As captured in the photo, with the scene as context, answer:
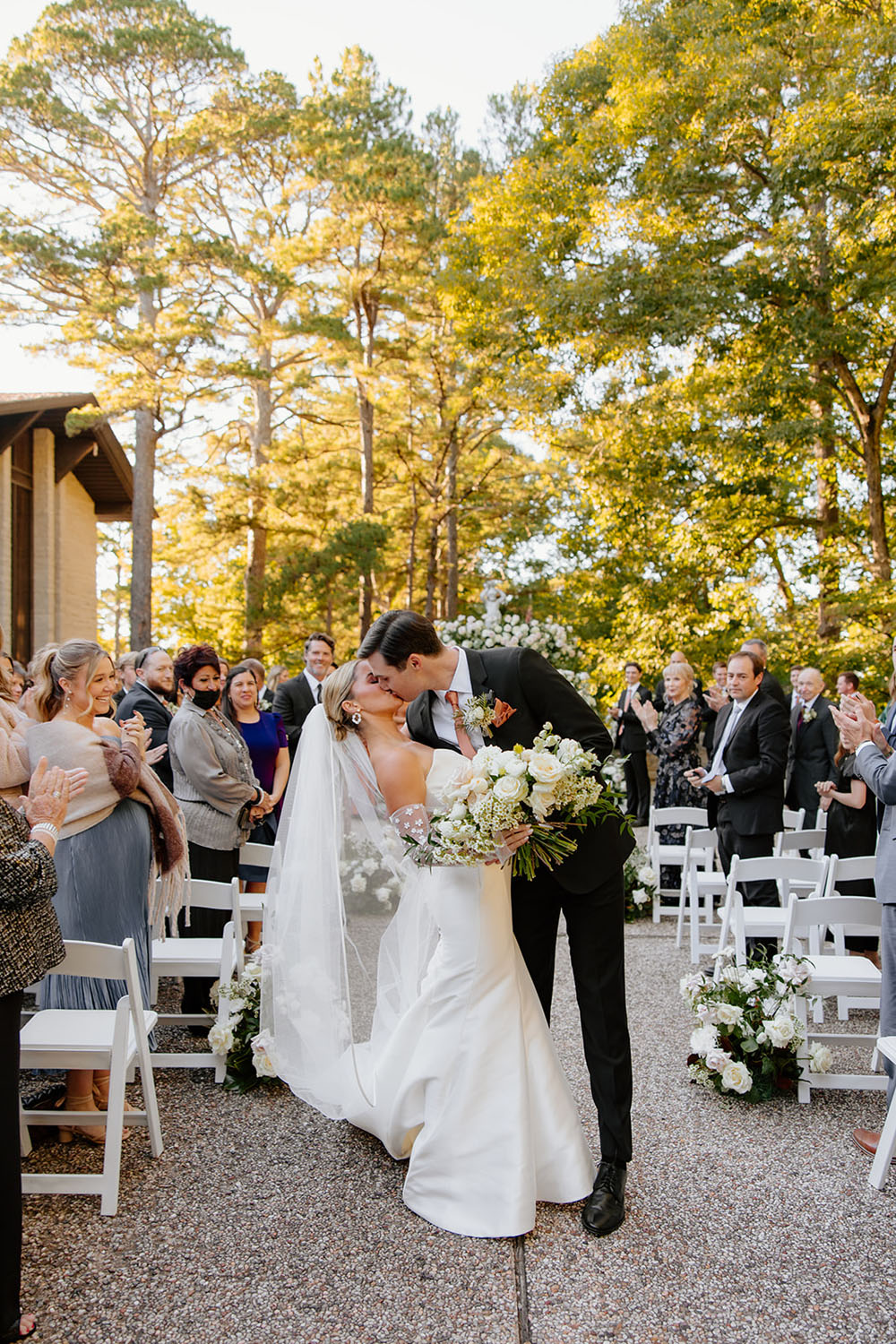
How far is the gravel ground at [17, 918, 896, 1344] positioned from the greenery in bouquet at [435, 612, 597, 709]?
576 cm

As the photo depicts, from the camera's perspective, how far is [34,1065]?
356 centimetres

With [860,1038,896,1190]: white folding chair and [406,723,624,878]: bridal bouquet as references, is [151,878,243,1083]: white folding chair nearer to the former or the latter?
[406,723,624,878]: bridal bouquet

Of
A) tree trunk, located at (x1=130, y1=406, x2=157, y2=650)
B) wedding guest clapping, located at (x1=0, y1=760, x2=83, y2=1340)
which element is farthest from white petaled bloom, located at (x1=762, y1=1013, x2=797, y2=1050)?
tree trunk, located at (x1=130, y1=406, x2=157, y2=650)

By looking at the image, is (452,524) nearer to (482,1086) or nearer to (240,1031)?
(240,1031)

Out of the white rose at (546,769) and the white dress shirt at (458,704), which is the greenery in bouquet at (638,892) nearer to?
the white dress shirt at (458,704)

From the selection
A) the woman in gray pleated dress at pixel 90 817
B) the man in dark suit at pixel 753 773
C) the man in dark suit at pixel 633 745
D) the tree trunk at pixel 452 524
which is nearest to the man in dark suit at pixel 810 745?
the man in dark suit at pixel 753 773

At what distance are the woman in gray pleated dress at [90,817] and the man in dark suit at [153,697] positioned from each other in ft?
5.87

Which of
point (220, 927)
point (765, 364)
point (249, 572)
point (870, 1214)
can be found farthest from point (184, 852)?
point (249, 572)

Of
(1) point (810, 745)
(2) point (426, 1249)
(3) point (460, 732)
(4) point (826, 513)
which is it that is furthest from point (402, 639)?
(4) point (826, 513)

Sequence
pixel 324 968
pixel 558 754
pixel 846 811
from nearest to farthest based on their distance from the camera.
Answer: pixel 558 754 → pixel 324 968 → pixel 846 811

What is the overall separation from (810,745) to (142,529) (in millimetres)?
15282

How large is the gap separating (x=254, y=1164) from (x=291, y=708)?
17.3 ft

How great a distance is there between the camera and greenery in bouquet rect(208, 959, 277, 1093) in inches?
184

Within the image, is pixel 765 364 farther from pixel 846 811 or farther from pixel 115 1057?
pixel 115 1057
